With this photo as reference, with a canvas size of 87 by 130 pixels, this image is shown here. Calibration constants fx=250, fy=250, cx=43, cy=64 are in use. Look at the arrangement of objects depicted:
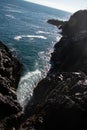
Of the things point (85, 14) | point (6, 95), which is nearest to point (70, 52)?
point (6, 95)

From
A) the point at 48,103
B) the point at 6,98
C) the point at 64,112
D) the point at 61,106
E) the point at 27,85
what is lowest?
the point at 27,85

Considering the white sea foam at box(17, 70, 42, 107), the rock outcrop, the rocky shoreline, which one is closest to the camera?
the rock outcrop

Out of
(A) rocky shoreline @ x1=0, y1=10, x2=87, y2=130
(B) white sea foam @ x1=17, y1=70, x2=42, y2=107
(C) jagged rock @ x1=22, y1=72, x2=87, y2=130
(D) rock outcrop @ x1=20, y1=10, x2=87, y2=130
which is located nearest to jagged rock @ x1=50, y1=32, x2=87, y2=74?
(A) rocky shoreline @ x1=0, y1=10, x2=87, y2=130

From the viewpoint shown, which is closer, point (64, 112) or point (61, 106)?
point (64, 112)

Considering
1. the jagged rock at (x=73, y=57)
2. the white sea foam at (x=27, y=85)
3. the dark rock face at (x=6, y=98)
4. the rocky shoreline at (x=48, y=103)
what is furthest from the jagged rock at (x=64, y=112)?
the jagged rock at (x=73, y=57)

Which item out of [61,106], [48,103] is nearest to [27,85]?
[48,103]

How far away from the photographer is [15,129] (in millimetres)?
34312

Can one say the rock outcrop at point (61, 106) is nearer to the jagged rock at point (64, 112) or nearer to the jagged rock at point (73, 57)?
the jagged rock at point (64, 112)

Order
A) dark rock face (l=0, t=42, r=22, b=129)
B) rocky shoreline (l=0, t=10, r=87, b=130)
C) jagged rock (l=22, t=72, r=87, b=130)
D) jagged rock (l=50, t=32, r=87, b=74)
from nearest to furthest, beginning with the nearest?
jagged rock (l=22, t=72, r=87, b=130) → rocky shoreline (l=0, t=10, r=87, b=130) → dark rock face (l=0, t=42, r=22, b=129) → jagged rock (l=50, t=32, r=87, b=74)

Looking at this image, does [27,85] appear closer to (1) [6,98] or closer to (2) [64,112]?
(1) [6,98]

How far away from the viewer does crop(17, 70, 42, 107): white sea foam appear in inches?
1871

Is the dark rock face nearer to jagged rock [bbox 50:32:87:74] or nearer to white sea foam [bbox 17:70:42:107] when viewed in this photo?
white sea foam [bbox 17:70:42:107]

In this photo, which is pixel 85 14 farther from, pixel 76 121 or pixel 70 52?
pixel 76 121

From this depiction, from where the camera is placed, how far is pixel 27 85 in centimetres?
5325
